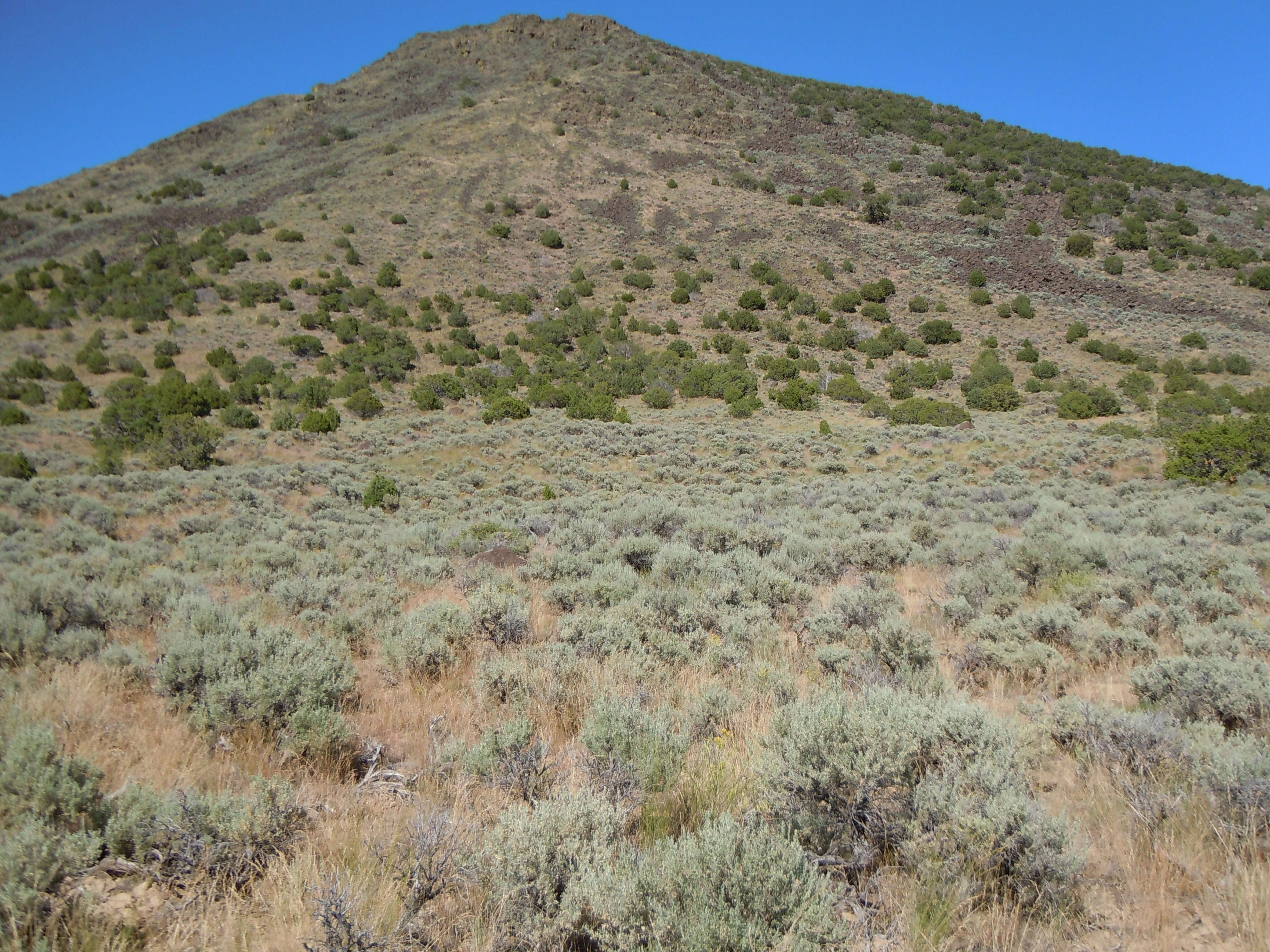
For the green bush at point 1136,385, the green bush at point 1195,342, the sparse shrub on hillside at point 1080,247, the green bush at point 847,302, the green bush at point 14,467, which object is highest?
the sparse shrub on hillside at point 1080,247

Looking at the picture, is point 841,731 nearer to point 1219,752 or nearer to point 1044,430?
point 1219,752

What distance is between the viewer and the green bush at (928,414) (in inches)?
980

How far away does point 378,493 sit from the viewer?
49.0ft

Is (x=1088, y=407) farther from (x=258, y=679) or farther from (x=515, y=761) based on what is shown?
(x=258, y=679)

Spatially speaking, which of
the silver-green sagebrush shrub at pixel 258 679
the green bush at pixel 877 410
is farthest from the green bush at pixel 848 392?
the silver-green sagebrush shrub at pixel 258 679

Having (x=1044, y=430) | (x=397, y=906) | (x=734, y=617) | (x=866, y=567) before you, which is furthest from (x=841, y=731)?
(x=1044, y=430)

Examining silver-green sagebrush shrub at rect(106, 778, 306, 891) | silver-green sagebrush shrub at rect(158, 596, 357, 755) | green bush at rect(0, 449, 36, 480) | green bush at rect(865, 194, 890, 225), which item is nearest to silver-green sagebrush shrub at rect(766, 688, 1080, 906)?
silver-green sagebrush shrub at rect(106, 778, 306, 891)

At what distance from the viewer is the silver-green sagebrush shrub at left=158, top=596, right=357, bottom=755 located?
3.35 m

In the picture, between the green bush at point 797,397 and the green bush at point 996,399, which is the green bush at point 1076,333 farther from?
the green bush at point 797,397

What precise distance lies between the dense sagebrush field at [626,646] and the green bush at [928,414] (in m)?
0.21

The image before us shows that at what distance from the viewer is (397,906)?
6.97ft

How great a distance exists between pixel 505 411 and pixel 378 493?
11.7 metres

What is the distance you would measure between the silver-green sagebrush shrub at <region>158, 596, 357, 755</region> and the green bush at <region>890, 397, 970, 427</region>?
979 inches

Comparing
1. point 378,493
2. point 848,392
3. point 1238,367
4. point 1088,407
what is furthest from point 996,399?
point 378,493
